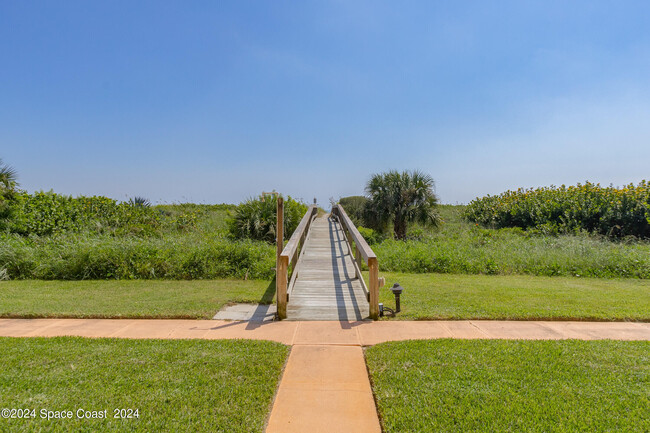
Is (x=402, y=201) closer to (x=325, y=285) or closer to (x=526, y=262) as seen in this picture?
(x=526, y=262)

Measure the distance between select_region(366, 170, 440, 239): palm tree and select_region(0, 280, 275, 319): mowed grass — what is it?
25.8ft

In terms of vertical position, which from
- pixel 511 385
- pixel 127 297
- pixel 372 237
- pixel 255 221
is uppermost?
pixel 255 221

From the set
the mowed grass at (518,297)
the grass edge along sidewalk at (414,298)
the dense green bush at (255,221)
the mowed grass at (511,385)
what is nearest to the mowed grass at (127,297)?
the grass edge along sidewalk at (414,298)

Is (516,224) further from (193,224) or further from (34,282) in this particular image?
(34,282)

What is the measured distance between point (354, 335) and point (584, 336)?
2603 mm

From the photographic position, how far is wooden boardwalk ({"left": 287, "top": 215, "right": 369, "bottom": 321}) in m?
4.74

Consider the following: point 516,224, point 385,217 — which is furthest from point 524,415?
point 516,224

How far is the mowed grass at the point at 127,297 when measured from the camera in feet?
15.2

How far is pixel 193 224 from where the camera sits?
1273 cm

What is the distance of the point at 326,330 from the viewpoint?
4098 millimetres

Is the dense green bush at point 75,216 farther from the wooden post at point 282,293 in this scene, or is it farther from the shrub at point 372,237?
the wooden post at point 282,293

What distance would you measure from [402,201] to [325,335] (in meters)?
10.3

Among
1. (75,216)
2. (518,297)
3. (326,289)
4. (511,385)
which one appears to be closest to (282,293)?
(326,289)

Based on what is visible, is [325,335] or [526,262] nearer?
[325,335]
